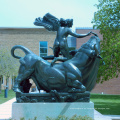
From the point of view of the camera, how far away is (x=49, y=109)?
7602 mm

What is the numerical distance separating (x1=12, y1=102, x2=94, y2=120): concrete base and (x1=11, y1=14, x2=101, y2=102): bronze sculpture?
217 millimetres

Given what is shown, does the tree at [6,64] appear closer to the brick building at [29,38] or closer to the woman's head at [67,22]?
the brick building at [29,38]

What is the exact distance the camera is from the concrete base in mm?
7574

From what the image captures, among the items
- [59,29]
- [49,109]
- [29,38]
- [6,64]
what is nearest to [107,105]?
[59,29]

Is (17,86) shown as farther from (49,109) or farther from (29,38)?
(29,38)

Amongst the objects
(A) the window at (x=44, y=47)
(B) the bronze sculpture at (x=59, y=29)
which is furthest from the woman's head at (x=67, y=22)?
(A) the window at (x=44, y=47)

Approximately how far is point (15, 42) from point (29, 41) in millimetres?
2289

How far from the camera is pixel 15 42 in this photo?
139 feet

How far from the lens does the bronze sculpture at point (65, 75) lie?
7.79m

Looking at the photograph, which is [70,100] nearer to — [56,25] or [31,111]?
[31,111]

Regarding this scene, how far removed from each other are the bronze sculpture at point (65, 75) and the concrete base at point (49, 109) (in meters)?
0.22

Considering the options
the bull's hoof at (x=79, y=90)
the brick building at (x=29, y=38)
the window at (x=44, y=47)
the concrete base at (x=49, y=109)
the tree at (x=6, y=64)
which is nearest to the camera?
the concrete base at (x=49, y=109)

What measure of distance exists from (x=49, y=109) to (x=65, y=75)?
3.75ft

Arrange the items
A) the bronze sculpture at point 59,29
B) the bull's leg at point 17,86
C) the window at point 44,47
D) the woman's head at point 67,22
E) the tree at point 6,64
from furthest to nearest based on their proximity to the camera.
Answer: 1. the window at point 44,47
2. the tree at point 6,64
3. the woman's head at point 67,22
4. the bronze sculpture at point 59,29
5. the bull's leg at point 17,86
